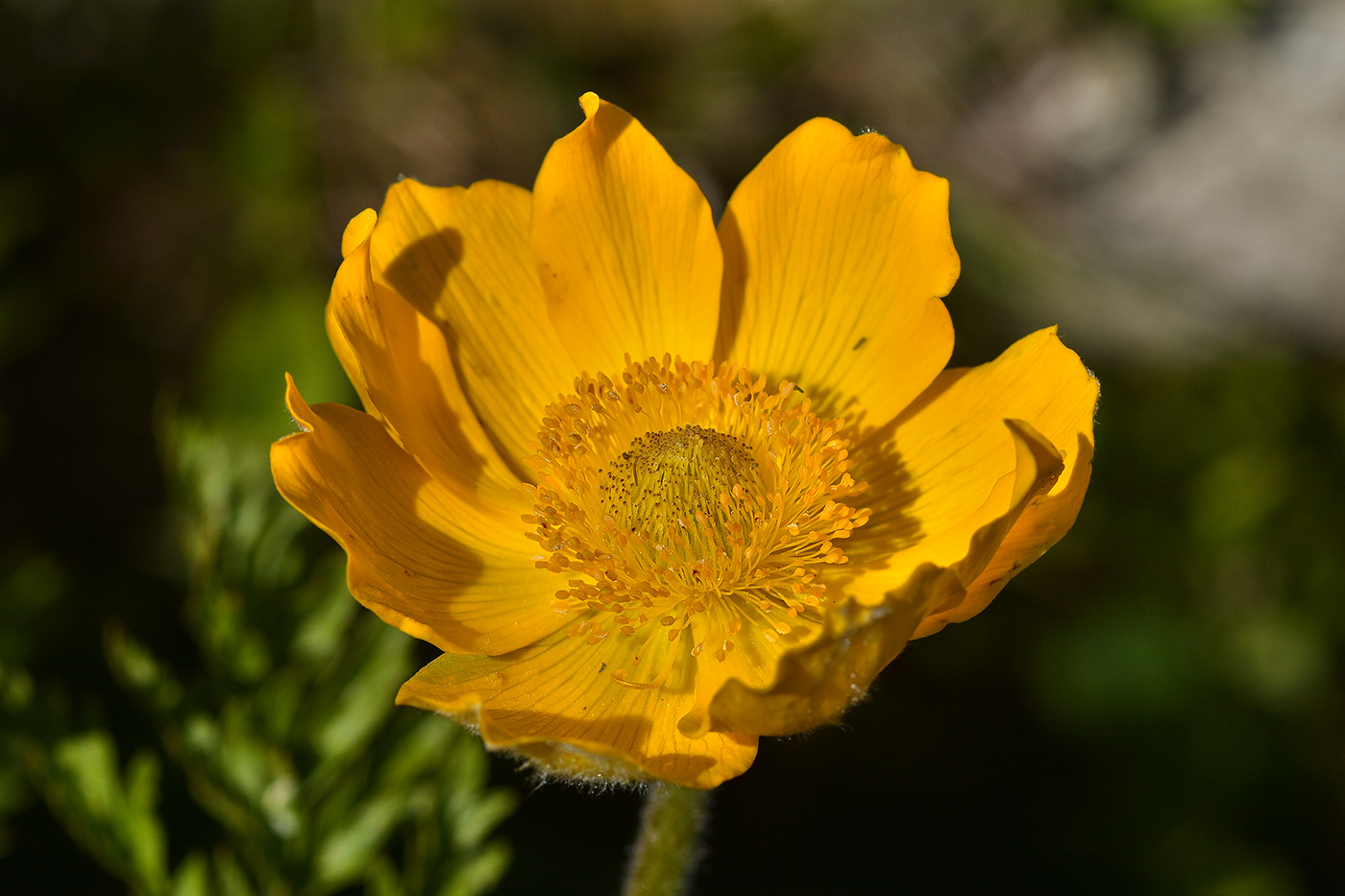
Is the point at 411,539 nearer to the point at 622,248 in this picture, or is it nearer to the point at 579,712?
the point at 579,712

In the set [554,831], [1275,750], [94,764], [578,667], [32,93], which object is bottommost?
[1275,750]

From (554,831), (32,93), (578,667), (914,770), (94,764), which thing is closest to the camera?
(578,667)

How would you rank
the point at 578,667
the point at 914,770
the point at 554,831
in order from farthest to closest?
the point at 914,770
the point at 554,831
the point at 578,667

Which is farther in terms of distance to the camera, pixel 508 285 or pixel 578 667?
pixel 508 285

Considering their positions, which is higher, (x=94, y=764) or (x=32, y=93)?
(x=32, y=93)

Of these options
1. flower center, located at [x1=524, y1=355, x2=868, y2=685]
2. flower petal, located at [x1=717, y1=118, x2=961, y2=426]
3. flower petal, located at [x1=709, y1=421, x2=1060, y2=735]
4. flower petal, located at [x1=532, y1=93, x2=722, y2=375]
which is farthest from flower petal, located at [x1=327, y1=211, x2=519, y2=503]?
flower petal, located at [x1=709, y1=421, x2=1060, y2=735]

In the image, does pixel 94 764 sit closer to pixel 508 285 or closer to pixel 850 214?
pixel 508 285

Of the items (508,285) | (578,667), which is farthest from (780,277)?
(578,667)
